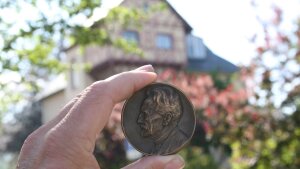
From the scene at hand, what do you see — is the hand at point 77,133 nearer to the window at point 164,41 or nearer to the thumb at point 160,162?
the thumb at point 160,162

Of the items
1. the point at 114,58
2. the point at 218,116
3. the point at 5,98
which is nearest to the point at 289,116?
the point at 218,116

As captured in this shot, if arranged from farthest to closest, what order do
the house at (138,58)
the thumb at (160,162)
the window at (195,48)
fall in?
the window at (195,48) → the house at (138,58) → the thumb at (160,162)

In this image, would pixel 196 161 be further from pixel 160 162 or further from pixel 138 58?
pixel 138 58

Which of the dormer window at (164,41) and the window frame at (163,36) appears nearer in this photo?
the window frame at (163,36)

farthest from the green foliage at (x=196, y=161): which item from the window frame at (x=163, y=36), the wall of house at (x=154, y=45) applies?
the window frame at (x=163, y=36)

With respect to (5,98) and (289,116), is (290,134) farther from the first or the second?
(5,98)

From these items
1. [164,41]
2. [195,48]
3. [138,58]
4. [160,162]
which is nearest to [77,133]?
[160,162]

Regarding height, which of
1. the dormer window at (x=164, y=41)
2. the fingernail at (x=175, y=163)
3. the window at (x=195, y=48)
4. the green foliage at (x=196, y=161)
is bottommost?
the window at (x=195, y=48)
